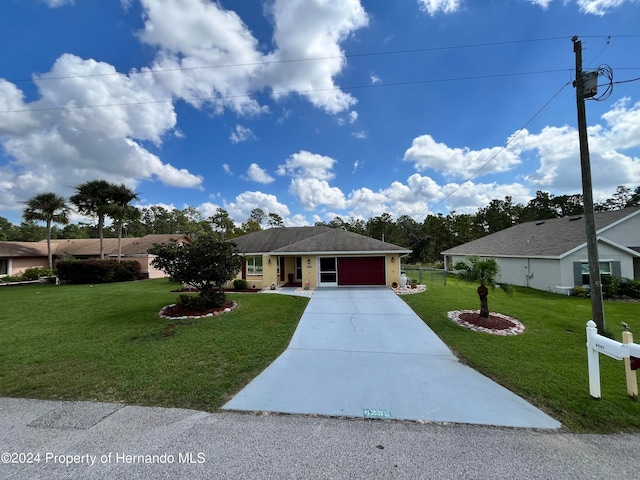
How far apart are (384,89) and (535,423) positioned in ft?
44.9

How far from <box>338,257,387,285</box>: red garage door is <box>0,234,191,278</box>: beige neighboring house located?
14849mm

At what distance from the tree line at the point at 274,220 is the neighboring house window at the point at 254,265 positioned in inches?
106

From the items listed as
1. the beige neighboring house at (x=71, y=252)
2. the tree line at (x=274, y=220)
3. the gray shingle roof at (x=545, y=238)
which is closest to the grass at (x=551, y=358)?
the gray shingle roof at (x=545, y=238)

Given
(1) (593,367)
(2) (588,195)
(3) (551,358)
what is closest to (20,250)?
(3) (551,358)

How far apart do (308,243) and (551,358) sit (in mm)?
13348

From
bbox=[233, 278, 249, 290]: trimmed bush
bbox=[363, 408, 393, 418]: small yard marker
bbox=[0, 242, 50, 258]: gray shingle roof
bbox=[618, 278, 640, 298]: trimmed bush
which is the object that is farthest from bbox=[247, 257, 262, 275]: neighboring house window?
bbox=[0, 242, 50, 258]: gray shingle roof

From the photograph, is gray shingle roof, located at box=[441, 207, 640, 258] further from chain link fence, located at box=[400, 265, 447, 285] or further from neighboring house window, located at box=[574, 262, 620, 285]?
chain link fence, located at box=[400, 265, 447, 285]

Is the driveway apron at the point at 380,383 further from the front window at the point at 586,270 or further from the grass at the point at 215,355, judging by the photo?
the front window at the point at 586,270

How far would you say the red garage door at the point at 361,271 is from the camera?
1691 centimetres

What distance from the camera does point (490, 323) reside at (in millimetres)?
8367

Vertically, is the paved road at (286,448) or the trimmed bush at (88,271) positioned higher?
the trimmed bush at (88,271)

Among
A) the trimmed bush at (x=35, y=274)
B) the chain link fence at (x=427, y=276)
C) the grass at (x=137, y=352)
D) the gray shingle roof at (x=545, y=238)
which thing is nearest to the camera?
the grass at (x=137, y=352)

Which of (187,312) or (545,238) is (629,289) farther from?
(187,312)

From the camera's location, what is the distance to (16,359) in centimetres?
591
